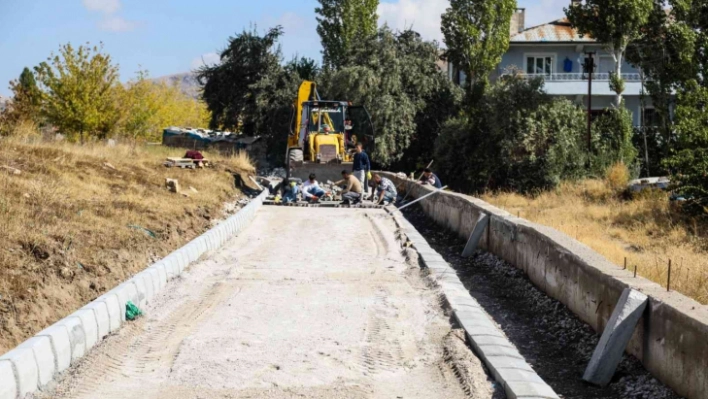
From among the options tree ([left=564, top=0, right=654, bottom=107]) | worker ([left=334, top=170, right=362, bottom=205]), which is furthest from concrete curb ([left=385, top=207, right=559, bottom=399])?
tree ([left=564, top=0, right=654, bottom=107])

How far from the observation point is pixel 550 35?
4938 cm

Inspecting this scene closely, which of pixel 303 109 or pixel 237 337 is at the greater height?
pixel 303 109

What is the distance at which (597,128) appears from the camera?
3086cm

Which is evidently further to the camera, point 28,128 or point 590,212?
point 28,128

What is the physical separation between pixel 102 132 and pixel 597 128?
741 inches

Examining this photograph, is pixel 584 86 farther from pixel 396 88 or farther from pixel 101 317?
pixel 101 317

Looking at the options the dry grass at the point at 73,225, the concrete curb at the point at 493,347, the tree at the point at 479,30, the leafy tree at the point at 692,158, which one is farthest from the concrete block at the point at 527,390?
the tree at the point at 479,30

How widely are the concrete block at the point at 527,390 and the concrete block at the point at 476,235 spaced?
8.33 meters

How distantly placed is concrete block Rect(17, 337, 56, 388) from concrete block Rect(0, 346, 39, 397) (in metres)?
0.05

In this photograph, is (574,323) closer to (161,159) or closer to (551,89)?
(161,159)

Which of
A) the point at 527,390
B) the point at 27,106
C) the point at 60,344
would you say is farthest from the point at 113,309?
the point at 27,106

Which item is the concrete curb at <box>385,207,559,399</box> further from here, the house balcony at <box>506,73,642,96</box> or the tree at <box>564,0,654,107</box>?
the house balcony at <box>506,73,642,96</box>

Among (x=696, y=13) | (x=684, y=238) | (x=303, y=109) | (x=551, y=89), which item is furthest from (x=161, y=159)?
(x=551, y=89)

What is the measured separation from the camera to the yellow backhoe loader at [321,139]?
26562mm
